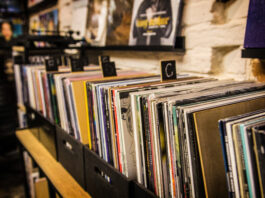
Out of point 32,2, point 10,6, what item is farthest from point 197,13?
point 10,6

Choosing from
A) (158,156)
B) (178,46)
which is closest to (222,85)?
(158,156)

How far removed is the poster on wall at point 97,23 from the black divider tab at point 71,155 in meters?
0.86

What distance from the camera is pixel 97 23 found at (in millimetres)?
1876

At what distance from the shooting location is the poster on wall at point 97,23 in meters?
1.81

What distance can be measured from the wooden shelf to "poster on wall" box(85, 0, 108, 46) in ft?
2.77

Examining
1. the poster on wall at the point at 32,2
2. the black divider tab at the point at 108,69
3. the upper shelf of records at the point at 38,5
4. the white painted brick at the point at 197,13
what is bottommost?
the black divider tab at the point at 108,69

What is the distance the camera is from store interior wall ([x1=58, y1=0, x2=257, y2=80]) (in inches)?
38.9

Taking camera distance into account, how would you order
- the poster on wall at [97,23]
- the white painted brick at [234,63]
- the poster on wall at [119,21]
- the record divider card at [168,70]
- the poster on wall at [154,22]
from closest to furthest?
the record divider card at [168,70] → the white painted brick at [234,63] → the poster on wall at [154,22] → the poster on wall at [119,21] → the poster on wall at [97,23]

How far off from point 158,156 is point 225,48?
64cm

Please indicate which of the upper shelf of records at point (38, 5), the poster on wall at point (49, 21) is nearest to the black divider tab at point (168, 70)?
the poster on wall at point (49, 21)

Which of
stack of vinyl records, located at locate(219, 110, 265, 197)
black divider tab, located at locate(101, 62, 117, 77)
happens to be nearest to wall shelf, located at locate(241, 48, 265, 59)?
stack of vinyl records, located at locate(219, 110, 265, 197)

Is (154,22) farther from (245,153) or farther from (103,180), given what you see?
(245,153)

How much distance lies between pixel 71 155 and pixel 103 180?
30 centimetres

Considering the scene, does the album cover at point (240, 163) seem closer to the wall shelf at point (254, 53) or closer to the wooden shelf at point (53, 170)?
the wall shelf at point (254, 53)
